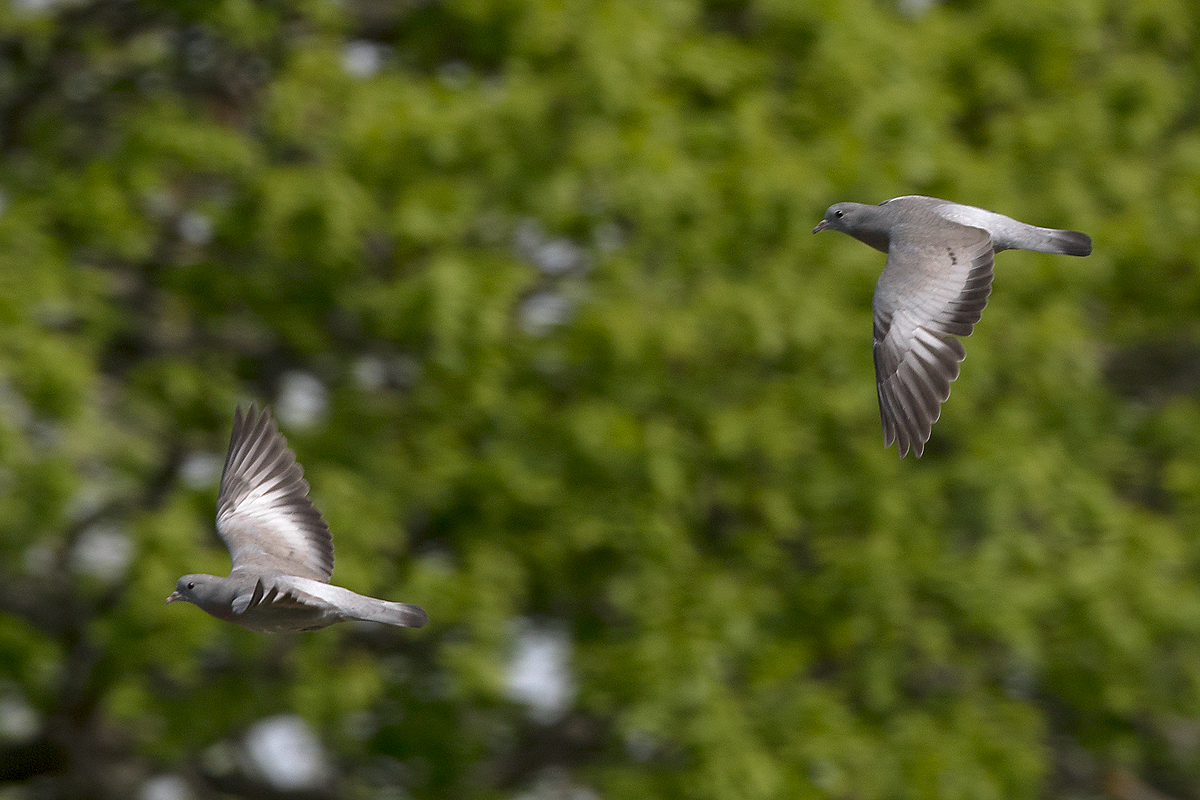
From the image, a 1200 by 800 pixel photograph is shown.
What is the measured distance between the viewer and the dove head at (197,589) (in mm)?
5102

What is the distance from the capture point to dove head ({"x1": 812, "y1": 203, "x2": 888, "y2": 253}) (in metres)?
5.39

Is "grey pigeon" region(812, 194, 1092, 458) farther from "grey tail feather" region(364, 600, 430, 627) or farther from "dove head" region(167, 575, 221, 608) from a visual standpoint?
"dove head" region(167, 575, 221, 608)

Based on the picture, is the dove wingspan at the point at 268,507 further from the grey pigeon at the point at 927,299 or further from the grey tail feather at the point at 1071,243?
the grey tail feather at the point at 1071,243

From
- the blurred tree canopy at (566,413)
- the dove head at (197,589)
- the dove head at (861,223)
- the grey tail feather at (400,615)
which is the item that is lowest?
the grey tail feather at (400,615)

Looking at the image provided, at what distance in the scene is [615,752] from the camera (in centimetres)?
953

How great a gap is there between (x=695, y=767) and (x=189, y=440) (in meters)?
3.80

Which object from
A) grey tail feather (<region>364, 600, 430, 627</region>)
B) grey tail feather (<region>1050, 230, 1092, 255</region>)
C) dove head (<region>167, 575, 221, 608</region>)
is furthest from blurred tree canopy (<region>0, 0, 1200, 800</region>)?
grey tail feather (<region>1050, 230, 1092, 255</region>)

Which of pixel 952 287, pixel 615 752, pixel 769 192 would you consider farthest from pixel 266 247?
pixel 952 287

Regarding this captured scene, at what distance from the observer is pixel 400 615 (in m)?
4.44

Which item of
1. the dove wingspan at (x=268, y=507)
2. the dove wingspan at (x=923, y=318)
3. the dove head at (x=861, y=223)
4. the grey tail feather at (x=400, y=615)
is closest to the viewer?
the grey tail feather at (x=400, y=615)

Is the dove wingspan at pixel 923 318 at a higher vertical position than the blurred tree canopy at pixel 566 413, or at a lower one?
lower

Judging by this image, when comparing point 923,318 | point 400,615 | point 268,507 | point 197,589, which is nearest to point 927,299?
point 923,318

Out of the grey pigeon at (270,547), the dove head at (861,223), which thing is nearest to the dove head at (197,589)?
the grey pigeon at (270,547)

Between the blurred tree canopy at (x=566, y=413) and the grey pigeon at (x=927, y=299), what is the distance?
3.98 meters
